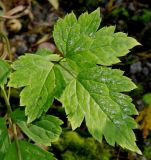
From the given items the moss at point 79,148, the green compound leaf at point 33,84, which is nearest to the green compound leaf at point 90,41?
the green compound leaf at point 33,84

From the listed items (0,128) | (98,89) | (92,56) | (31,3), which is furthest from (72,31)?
(31,3)

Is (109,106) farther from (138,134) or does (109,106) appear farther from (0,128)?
(138,134)

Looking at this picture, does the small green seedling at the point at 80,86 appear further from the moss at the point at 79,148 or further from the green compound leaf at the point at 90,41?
the moss at the point at 79,148

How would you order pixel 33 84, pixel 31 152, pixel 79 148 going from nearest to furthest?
pixel 33 84, pixel 31 152, pixel 79 148

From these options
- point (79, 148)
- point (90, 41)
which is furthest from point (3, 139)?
point (79, 148)

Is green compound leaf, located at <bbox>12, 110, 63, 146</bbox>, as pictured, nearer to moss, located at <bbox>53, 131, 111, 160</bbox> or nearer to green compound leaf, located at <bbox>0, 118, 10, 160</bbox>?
green compound leaf, located at <bbox>0, 118, 10, 160</bbox>

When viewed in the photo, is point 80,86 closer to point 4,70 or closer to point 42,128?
point 42,128

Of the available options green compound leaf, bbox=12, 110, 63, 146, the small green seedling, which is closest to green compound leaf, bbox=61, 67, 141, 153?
the small green seedling
